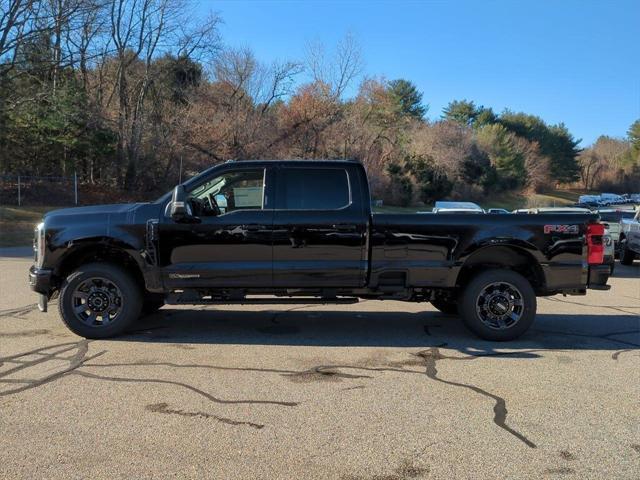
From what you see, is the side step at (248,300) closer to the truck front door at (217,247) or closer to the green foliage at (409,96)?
the truck front door at (217,247)

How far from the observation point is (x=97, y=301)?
6.39 m

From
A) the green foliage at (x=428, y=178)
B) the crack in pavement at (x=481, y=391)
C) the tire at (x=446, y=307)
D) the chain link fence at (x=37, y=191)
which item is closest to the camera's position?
the crack in pavement at (x=481, y=391)

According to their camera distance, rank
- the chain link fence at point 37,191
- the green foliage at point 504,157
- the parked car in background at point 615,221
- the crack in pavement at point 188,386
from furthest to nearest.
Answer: the green foliage at point 504,157 < the chain link fence at point 37,191 < the parked car in background at point 615,221 < the crack in pavement at point 188,386

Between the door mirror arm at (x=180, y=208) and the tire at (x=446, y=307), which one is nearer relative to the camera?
the door mirror arm at (x=180, y=208)

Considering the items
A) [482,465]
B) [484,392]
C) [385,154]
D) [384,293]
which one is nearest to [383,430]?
[482,465]

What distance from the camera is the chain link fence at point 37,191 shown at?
26.9 metres

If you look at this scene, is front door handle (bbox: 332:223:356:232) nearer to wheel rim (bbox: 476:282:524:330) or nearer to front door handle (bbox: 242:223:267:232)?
front door handle (bbox: 242:223:267:232)

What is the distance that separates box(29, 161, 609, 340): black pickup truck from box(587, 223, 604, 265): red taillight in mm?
14

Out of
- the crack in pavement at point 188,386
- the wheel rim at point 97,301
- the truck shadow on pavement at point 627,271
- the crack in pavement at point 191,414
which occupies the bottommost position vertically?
the crack in pavement at point 191,414

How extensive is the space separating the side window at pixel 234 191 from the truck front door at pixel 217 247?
0.31 ft

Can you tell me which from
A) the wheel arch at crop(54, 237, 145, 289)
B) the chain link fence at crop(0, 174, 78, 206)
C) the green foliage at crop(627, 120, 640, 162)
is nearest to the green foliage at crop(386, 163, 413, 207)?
the chain link fence at crop(0, 174, 78, 206)

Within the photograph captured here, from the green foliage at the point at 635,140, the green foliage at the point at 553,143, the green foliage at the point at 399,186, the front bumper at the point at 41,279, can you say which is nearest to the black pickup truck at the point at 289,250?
the front bumper at the point at 41,279

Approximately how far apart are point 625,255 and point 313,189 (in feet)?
43.7

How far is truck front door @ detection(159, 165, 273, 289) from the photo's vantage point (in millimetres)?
6309
